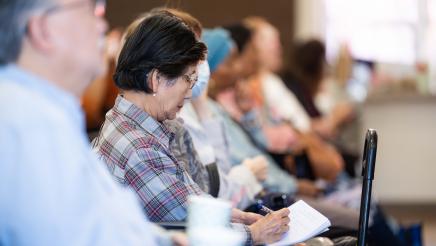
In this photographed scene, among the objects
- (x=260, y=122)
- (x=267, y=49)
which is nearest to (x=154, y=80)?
(x=260, y=122)

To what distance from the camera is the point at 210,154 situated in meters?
3.25

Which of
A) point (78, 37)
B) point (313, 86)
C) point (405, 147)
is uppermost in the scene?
point (78, 37)

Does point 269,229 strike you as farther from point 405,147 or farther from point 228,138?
point 405,147

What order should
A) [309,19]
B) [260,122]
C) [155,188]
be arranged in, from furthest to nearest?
[309,19]
[260,122]
[155,188]

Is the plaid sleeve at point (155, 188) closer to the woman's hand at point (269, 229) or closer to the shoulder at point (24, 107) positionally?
the woman's hand at point (269, 229)

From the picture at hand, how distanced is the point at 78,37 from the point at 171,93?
835 mm

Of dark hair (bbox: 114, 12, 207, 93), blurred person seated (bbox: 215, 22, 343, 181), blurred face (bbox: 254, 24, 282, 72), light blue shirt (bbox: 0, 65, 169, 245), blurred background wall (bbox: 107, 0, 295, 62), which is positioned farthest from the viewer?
blurred background wall (bbox: 107, 0, 295, 62)

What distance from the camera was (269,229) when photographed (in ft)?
7.66

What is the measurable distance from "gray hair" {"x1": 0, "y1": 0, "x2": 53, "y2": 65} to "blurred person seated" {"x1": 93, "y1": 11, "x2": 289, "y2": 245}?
2.32 feet

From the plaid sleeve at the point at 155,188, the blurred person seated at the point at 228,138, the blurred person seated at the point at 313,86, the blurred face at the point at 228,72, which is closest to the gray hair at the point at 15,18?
the plaid sleeve at the point at 155,188

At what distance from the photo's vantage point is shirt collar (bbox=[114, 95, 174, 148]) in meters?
2.46

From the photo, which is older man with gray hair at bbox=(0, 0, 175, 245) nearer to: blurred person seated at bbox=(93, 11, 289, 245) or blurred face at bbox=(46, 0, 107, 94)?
blurred face at bbox=(46, 0, 107, 94)

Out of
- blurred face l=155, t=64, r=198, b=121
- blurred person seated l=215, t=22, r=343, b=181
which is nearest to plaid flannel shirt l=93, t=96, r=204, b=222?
blurred face l=155, t=64, r=198, b=121

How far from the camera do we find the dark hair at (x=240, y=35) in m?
4.88
